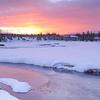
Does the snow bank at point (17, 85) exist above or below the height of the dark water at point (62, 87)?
above

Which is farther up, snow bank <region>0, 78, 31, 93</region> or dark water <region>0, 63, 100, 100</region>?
snow bank <region>0, 78, 31, 93</region>

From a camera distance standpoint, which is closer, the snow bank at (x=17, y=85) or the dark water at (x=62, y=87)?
the dark water at (x=62, y=87)

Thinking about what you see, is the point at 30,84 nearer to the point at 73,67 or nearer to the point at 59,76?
the point at 59,76

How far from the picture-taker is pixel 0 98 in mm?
11039

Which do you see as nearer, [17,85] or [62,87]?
[62,87]

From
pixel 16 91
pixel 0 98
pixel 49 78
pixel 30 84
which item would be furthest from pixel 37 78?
pixel 0 98

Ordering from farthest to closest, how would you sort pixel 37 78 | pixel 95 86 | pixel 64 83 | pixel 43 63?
pixel 43 63 < pixel 37 78 < pixel 64 83 < pixel 95 86

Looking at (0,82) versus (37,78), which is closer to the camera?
(0,82)

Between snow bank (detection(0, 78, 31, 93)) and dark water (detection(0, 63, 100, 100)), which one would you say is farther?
snow bank (detection(0, 78, 31, 93))

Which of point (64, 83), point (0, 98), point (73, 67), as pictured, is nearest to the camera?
point (0, 98)

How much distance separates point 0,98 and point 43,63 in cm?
1401

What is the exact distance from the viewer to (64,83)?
16.1 m

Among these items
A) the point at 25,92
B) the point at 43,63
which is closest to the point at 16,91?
the point at 25,92

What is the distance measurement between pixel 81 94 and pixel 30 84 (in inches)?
147
